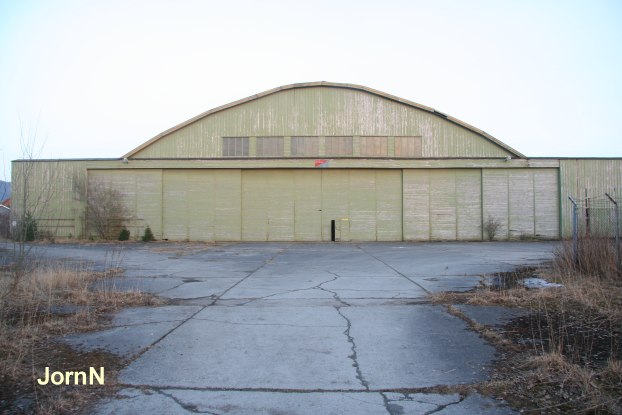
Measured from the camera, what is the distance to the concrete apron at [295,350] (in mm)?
3393

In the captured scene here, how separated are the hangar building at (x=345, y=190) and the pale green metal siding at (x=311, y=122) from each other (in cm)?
35

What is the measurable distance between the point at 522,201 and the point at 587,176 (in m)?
4.02

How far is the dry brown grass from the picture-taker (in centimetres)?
348

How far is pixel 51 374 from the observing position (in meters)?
3.86

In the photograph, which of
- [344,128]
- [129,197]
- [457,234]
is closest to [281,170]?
[344,128]

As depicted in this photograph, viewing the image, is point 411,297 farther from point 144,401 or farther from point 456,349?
point 144,401

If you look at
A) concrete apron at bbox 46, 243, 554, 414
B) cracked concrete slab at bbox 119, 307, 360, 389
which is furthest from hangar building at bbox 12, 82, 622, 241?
A: cracked concrete slab at bbox 119, 307, 360, 389

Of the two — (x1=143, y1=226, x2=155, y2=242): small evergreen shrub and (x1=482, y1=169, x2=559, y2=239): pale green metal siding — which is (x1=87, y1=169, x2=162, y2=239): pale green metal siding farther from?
(x1=482, y1=169, x2=559, y2=239): pale green metal siding

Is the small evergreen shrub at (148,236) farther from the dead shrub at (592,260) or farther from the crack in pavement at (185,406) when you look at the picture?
the crack in pavement at (185,406)

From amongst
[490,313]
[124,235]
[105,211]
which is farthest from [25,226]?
[105,211]

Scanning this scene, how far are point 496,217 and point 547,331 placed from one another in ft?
68.6

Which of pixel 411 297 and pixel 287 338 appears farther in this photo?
pixel 411 297

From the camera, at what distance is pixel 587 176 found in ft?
80.0

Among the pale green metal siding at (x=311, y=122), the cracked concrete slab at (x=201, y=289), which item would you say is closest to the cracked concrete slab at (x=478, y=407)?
the cracked concrete slab at (x=201, y=289)
